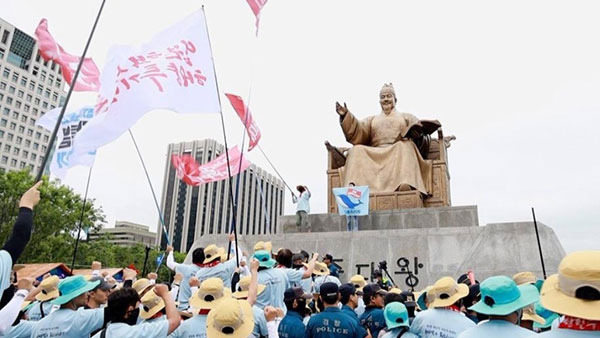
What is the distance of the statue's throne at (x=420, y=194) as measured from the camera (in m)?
11.1

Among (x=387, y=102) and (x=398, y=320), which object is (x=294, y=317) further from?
(x=387, y=102)

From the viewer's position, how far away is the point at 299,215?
1121 centimetres

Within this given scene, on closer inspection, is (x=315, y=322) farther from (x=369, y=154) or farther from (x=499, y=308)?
(x=369, y=154)

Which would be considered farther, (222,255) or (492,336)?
(222,255)

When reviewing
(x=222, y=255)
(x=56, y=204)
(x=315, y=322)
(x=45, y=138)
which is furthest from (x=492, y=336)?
(x=45, y=138)

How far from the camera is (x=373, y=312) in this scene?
3.84 m

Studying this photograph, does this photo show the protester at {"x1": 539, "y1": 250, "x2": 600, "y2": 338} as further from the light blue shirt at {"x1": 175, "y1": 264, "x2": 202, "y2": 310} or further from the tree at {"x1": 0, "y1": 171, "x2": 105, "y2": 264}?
the tree at {"x1": 0, "y1": 171, "x2": 105, "y2": 264}

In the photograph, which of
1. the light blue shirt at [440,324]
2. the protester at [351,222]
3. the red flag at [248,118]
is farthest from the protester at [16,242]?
the protester at [351,222]

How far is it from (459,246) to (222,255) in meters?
5.78

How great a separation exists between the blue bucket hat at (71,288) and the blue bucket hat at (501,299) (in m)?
2.46

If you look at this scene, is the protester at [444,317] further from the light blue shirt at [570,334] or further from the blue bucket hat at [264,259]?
the blue bucket hat at [264,259]

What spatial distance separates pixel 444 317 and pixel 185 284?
3122 mm

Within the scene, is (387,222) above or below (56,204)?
below

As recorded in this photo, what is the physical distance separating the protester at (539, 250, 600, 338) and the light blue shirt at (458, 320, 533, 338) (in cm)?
44
